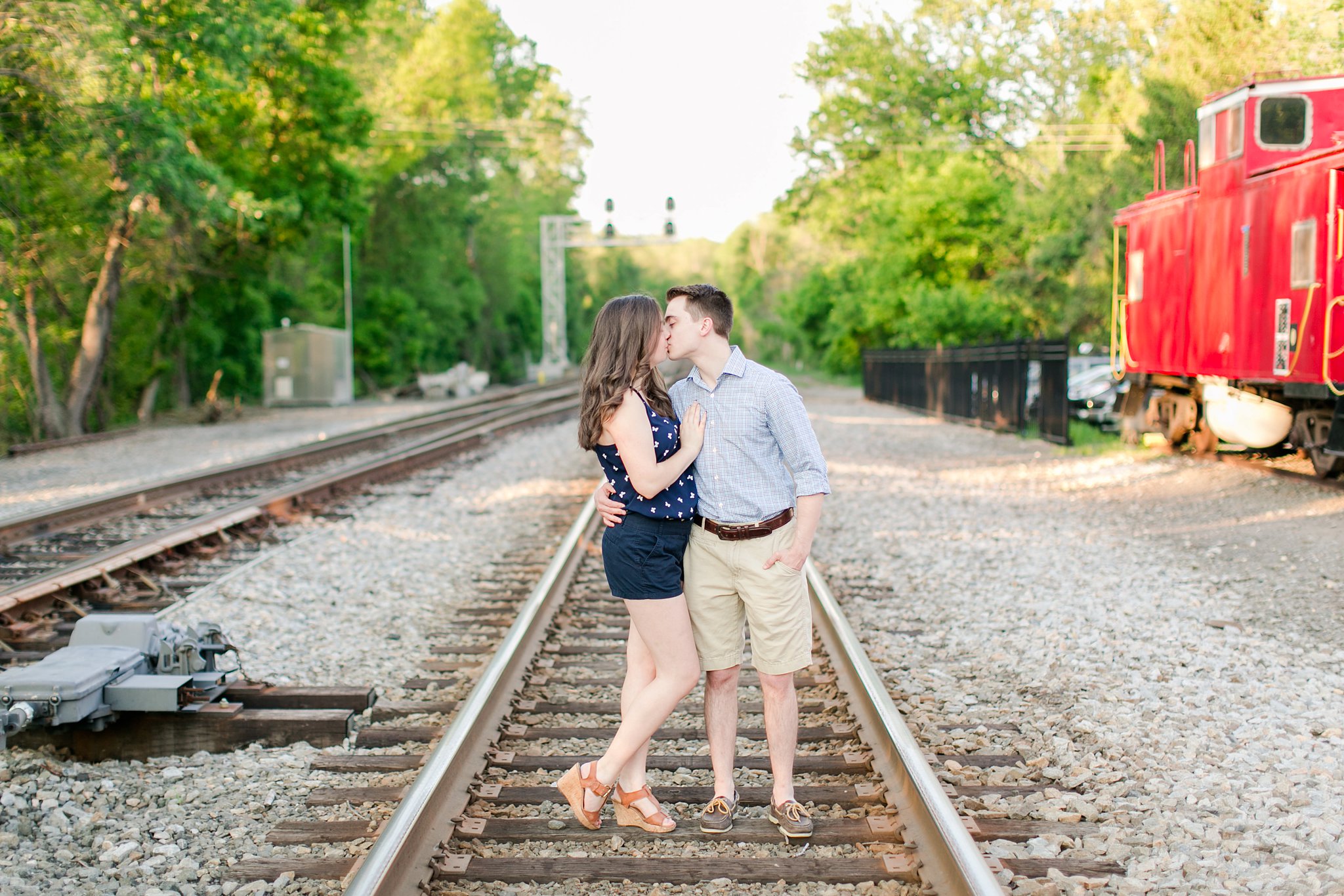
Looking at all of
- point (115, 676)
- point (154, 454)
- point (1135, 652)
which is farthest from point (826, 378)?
point (115, 676)

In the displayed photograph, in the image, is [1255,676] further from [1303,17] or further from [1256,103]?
[1303,17]

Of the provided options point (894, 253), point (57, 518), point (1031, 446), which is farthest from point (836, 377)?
point (57, 518)

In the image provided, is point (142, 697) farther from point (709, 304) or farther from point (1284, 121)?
point (1284, 121)

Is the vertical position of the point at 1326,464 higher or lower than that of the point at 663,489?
lower

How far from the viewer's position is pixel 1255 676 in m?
5.81

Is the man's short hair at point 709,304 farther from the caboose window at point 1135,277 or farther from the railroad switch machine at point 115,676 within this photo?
the caboose window at point 1135,277

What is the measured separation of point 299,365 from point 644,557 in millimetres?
30305

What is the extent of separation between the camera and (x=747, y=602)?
3.91 m

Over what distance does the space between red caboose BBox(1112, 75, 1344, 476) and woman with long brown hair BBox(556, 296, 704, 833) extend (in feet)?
28.4

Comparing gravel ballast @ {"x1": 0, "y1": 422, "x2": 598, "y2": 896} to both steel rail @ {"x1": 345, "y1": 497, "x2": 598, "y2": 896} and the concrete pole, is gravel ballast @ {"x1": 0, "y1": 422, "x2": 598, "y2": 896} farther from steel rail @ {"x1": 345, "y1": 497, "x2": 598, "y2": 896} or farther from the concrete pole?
the concrete pole

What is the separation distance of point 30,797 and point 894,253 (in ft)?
121

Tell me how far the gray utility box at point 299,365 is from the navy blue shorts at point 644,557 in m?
30.0

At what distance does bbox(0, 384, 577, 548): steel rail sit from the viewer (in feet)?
32.7

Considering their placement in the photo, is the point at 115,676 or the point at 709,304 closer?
the point at 709,304
